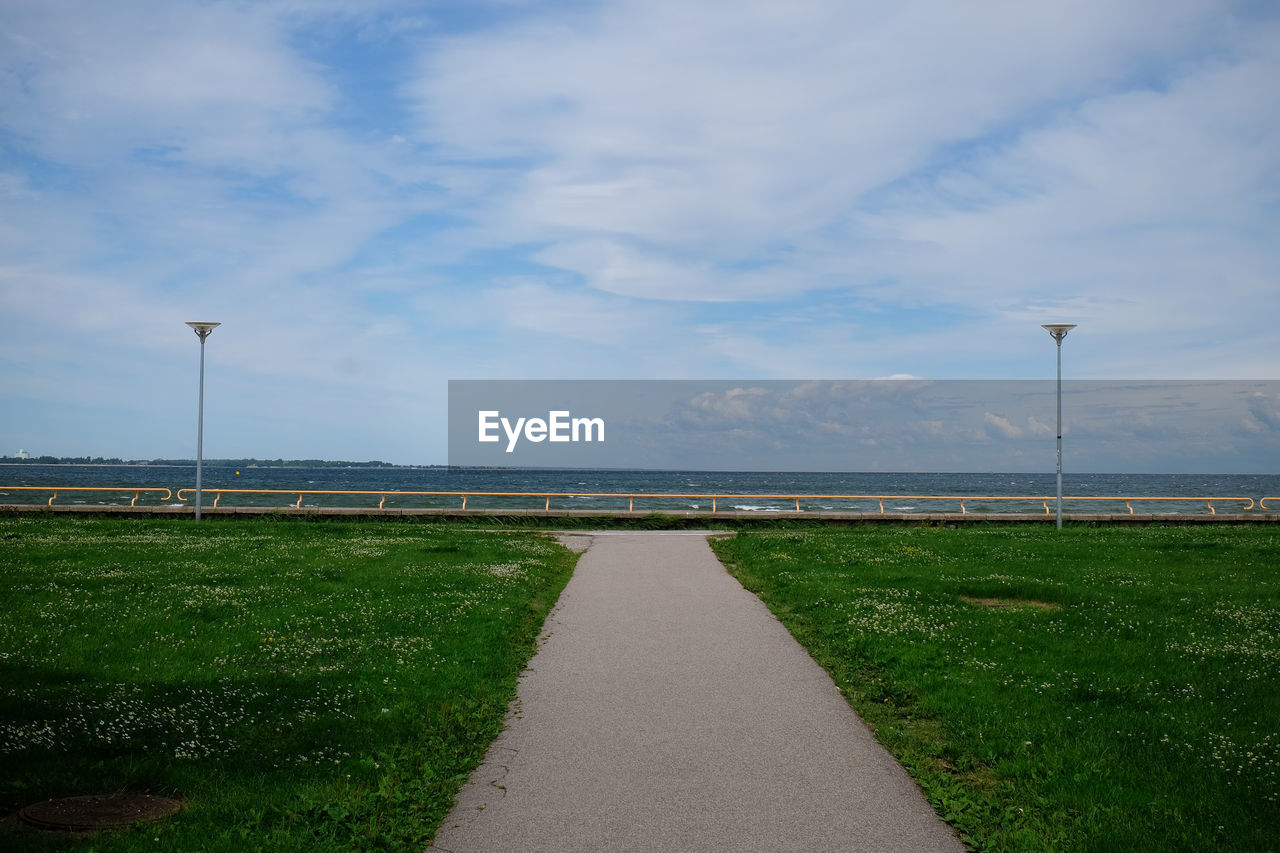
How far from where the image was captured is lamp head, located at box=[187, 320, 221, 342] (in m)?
28.3

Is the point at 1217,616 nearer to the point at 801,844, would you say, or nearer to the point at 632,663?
the point at 632,663

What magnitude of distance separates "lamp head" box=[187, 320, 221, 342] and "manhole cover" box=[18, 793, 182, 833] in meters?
25.3

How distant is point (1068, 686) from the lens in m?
8.95

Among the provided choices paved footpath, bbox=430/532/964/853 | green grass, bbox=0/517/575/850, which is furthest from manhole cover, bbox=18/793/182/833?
paved footpath, bbox=430/532/964/853

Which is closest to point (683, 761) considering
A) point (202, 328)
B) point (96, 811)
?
point (96, 811)

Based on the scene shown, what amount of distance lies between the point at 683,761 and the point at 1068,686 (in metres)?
4.58

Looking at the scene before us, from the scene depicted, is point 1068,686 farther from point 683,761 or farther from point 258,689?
point 258,689

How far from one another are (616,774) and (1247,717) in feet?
19.5

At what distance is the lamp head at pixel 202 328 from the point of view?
92.9ft

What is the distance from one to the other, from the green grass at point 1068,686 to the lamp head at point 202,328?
827 inches

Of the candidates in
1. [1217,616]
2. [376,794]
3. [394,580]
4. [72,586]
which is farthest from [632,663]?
[72,586]

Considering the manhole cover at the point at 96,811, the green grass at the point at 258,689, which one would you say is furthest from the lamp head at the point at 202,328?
the manhole cover at the point at 96,811

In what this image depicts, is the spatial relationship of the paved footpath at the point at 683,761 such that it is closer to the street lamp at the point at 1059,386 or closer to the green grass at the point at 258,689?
the green grass at the point at 258,689

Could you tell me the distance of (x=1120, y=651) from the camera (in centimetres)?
1031
